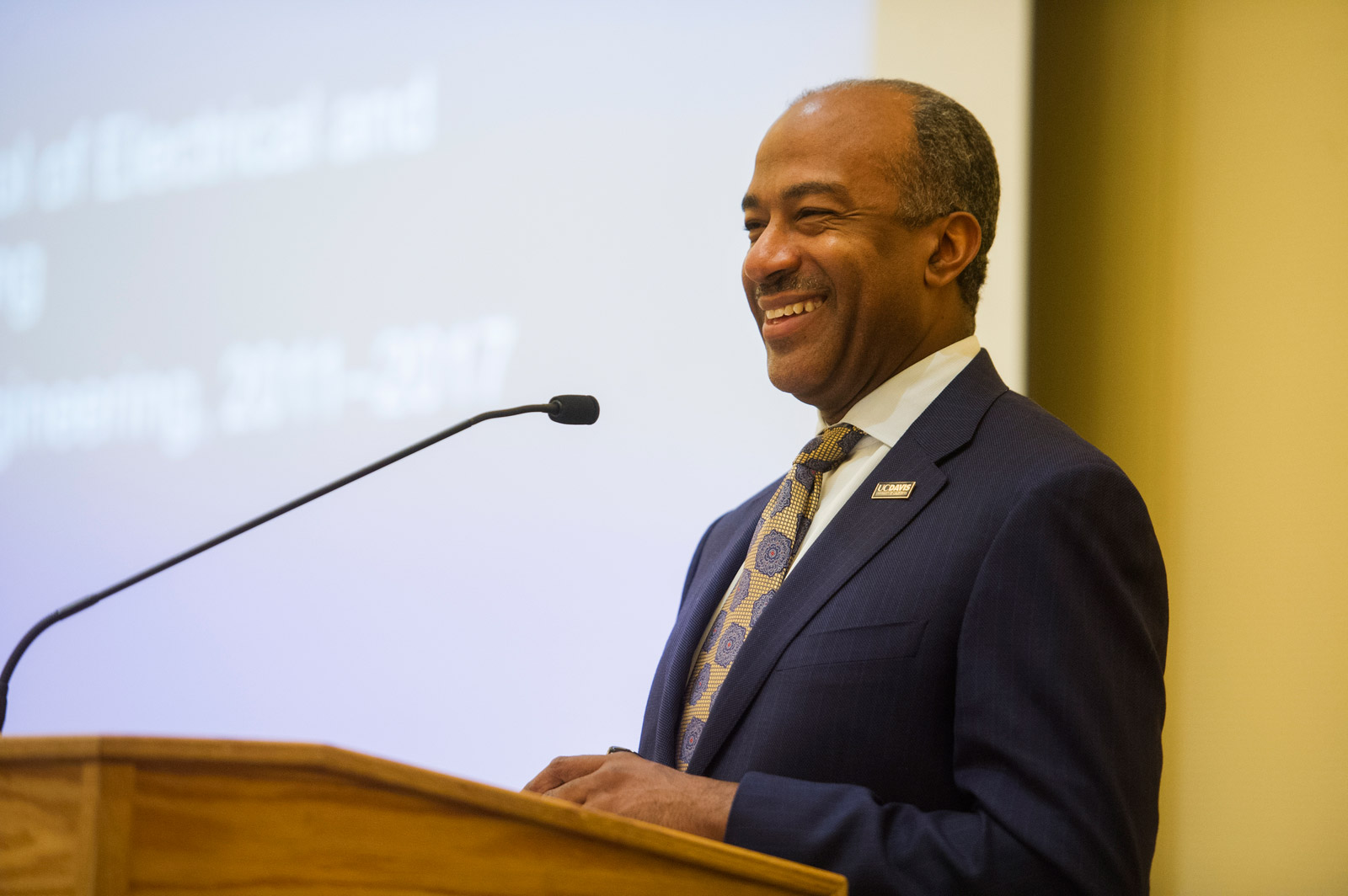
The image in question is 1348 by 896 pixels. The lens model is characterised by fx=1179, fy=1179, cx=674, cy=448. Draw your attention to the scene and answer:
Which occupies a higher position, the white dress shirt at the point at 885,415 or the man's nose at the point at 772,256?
the man's nose at the point at 772,256

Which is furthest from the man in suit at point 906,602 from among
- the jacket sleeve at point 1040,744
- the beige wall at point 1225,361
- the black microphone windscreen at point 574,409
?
the beige wall at point 1225,361

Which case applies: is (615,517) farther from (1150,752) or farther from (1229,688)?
(1150,752)

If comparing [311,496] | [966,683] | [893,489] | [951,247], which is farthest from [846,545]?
[311,496]

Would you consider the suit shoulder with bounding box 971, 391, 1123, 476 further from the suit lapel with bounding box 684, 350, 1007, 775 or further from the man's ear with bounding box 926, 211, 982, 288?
the man's ear with bounding box 926, 211, 982, 288

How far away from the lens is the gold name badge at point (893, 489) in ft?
4.58

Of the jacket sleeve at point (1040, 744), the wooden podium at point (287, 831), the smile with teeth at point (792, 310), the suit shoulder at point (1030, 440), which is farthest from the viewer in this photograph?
the smile with teeth at point (792, 310)

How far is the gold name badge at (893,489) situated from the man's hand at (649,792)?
0.42 meters

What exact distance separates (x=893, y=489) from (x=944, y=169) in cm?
51

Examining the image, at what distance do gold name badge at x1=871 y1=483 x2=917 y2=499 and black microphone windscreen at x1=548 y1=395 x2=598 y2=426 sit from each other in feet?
1.54

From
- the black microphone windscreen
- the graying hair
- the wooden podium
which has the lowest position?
the wooden podium

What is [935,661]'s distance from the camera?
125cm

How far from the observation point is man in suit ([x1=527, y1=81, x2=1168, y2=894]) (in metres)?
1.13

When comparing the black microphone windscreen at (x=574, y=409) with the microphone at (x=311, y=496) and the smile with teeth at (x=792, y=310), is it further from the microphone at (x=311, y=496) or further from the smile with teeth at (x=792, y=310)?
the smile with teeth at (x=792, y=310)

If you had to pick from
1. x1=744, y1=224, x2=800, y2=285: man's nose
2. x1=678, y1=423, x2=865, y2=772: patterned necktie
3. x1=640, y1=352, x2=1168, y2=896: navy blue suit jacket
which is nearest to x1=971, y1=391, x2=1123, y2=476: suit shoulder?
x1=640, y1=352, x2=1168, y2=896: navy blue suit jacket
